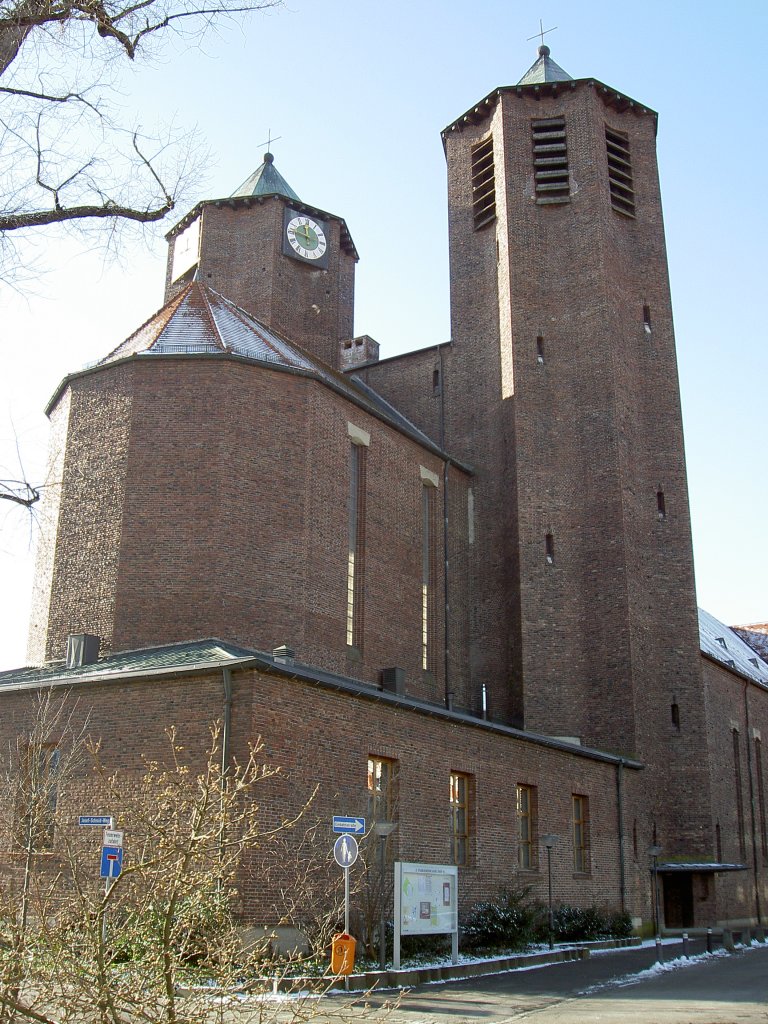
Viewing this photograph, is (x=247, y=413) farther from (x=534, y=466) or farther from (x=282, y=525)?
(x=534, y=466)

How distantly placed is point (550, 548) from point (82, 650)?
553 inches

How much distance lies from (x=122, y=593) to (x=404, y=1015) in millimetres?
11709

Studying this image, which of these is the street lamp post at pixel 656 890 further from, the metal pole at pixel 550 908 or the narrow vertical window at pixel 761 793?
the narrow vertical window at pixel 761 793

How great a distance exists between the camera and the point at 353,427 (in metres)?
25.3

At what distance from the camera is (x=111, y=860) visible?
13.2 meters

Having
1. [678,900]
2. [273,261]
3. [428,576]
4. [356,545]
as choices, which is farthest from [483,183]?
[678,900]

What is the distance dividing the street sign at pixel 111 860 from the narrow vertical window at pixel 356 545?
412 inches

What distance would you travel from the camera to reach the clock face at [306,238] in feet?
118

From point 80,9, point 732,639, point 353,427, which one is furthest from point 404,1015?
point 732,639

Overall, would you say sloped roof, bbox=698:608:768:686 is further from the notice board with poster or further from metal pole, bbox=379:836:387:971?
metal pole, bbox=379:836:387:971

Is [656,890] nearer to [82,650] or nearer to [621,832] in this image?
[621,832]

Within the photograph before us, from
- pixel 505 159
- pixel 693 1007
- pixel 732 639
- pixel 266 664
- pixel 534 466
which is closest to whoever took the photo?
pixel 693 1007

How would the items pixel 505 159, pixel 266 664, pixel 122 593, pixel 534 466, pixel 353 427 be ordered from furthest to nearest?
1. pixel 505 159
2. pixel 534 466
3. pixel 353 427
4. pixel 122 593
5. pixel 266 664

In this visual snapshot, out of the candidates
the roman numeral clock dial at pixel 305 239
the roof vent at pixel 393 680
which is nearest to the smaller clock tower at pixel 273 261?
the roman numeral clock dial at pixel 305 239
